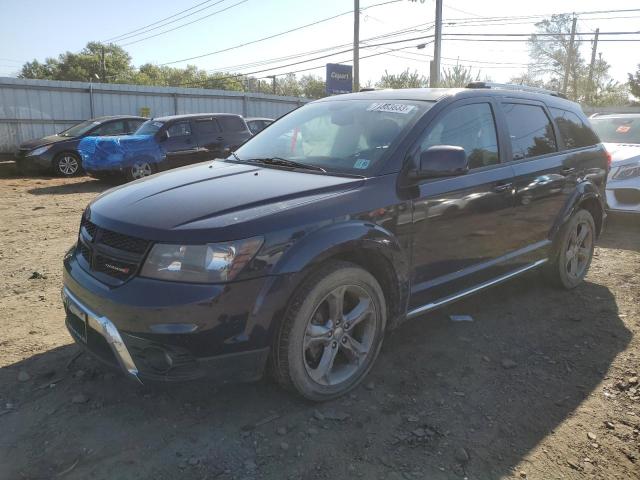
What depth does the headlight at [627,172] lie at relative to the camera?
7.16 metres

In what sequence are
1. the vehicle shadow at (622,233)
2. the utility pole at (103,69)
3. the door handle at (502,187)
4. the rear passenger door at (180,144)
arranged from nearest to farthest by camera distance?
the door handle at (502,187) < the vehicle shadow at (622,233) < the rear passenger door at (180,144) < the utility pole at (103,69)

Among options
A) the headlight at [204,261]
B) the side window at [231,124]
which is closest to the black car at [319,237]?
the headlight at [204,261]

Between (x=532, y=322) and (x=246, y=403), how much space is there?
2454mm

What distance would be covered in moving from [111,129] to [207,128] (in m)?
3.11

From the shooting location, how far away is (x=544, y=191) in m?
4.20

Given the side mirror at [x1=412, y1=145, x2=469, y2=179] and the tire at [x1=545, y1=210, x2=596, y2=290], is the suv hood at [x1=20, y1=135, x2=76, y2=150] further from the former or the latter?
the side mirror at [x1=412, y1=145, x2=469, y2=179]

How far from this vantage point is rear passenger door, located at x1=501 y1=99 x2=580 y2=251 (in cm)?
397

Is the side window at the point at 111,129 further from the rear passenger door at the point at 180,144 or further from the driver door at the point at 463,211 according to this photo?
the driver door at the point at 463,211

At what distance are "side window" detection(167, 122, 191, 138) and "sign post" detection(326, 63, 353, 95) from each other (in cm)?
1055

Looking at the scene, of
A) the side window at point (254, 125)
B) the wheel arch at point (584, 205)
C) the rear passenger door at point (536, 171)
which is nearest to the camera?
the rear passenger door at point (536, 171)

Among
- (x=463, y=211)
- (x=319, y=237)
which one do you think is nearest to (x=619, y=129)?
(x=463, y=211)

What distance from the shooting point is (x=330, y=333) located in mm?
2873

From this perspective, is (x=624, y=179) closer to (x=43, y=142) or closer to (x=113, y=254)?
(x=113, y=254)

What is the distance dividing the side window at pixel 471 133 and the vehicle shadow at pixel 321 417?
1347 mm
